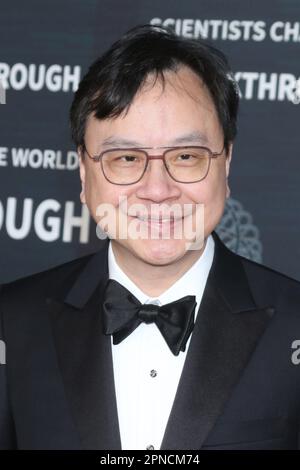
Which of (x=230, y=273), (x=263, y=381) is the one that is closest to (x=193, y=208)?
(x=230, y=273)

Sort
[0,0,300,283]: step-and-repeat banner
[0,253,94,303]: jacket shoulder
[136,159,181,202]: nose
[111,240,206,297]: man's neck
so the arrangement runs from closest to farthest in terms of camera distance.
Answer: [136,159,181,202]: nose
[111,240,206,297]: man's neck
[0,253,94,303]: jacket shoulder
[0,0,300,283]: step-and-repeat banner

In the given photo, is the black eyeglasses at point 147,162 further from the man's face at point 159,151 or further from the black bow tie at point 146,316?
the black bow tie at point 146,316

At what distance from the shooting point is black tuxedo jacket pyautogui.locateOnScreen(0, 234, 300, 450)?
1.95 m

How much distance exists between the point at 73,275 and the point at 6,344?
23 centimetres

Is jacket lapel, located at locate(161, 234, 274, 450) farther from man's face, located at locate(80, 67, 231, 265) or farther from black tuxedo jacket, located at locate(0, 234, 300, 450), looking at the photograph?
man's face, located at locate(80, 67, 231, 265)

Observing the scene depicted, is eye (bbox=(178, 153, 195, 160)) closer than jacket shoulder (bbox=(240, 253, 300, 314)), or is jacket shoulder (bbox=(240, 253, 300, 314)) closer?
eye (bbox=(178, 153, 195, 160))

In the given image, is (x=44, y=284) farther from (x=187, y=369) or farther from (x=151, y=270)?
(x=187, y=369)

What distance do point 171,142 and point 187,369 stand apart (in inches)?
19.2

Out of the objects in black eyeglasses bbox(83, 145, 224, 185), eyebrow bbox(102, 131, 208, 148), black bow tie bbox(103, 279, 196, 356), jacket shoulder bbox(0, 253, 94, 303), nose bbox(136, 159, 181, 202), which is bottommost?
black bow tie bbox(103, 279, 196, 356)

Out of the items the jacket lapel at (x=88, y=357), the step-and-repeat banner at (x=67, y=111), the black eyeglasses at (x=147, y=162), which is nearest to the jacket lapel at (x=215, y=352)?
the jacket lapel at (x=88, y=357)

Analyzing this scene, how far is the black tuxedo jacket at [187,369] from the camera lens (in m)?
1.95

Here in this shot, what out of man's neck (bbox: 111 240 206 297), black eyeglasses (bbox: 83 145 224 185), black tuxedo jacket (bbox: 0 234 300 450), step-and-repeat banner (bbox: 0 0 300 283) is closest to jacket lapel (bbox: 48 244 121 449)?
black tuxedo jacket (bbox: 0 234 300 450)

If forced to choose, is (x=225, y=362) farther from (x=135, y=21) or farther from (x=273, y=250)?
(x=135, y=21)

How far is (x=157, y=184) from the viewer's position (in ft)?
6.27
